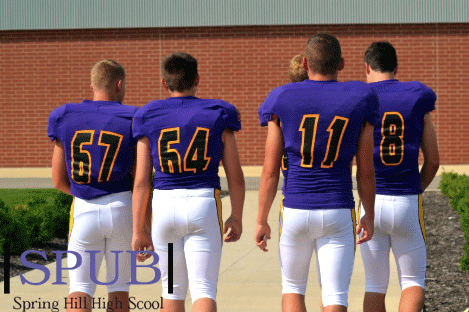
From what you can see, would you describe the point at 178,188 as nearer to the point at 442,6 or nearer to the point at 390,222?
the point at 390,222

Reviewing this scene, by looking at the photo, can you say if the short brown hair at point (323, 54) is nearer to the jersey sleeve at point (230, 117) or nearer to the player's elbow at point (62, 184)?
the jersey sleeve at point (230, 117)

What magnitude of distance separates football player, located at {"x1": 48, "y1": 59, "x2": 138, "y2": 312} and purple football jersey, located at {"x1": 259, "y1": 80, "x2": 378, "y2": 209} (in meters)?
1.03

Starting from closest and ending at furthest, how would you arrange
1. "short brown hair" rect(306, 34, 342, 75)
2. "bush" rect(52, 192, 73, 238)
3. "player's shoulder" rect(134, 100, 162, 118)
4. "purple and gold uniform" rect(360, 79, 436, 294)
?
"short brown hair" rect(306, 34, 342, 75)
"player's shoulder" rect(134, 100, 162, 118)
"purple and gold uniform" rect(360, 79, 436, 294)
"bush" rect(52, 192, 73, 238)

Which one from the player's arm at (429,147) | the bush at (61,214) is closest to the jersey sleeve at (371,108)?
the player's arm at (429,147)

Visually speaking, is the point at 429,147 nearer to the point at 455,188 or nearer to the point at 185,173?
the point at 185,173

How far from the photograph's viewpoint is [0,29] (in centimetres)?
2153

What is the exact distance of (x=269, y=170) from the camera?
4.03 m

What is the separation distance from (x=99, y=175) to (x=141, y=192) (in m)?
0.35

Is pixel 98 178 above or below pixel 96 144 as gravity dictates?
below

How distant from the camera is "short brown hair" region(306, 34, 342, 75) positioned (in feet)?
13.0

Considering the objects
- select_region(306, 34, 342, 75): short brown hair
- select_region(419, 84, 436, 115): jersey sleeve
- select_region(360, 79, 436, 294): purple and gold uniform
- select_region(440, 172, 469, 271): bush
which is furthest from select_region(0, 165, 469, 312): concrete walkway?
select_region(440, 172, 469, 271): bush

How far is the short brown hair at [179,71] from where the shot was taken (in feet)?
13.5

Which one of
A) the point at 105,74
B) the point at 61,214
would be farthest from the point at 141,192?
the point at 61,214

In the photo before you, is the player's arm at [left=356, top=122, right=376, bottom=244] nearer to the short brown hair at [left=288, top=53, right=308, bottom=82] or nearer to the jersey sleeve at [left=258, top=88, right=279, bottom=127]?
the jersey sleeve at [left=258, top=88, right=279, bottom=127]
